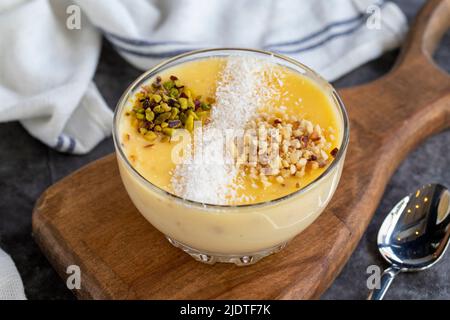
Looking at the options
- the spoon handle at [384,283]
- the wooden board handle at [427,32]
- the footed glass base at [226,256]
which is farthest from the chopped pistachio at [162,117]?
the wooden board handle at [427,32]

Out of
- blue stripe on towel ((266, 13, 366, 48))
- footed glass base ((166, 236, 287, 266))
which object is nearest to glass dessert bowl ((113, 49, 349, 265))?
footed glass base ((166, 236, 287, 266))

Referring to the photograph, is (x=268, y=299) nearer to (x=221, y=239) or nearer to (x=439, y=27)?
(x=221, y=239)

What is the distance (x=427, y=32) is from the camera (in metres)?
2.14

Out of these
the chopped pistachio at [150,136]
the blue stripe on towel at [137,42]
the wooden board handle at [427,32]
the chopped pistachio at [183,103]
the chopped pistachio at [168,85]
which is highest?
the chopped pistachio at [183,103]

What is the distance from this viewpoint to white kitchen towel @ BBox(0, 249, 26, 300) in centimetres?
149

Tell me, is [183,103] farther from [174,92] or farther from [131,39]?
[131,39]

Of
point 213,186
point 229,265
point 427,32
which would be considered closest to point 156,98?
point 213,186

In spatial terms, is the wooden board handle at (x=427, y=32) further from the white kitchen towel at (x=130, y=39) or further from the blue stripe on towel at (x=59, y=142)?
the blue stripe on towel at (x=59, y=142)

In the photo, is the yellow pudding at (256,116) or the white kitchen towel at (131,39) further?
the white kitchen towel at (131,39)

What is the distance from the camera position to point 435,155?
1932 mm

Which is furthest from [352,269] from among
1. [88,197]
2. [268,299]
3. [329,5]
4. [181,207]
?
[329,5]

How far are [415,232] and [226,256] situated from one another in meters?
0.52

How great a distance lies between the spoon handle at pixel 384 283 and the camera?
60.0 inches

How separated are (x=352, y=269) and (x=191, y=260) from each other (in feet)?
1.38
